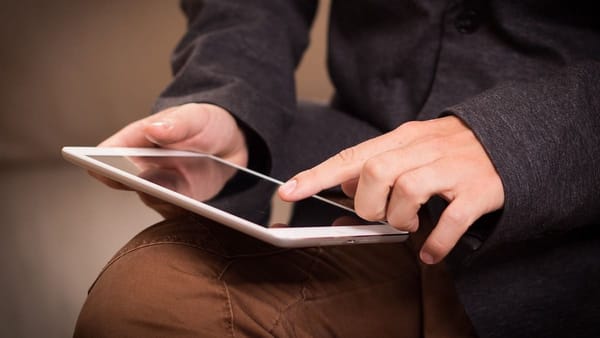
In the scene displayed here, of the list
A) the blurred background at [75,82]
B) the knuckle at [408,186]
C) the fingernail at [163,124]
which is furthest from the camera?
the blurred background at [75,82]

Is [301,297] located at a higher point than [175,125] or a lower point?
lower

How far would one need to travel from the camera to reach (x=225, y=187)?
0.40m

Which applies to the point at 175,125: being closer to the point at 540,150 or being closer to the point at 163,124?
the point at 163,124

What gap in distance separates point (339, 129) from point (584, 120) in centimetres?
23

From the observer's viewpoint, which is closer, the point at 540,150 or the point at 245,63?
the point at 540,150

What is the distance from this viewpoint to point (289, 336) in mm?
320

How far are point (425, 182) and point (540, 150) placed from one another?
79 mm

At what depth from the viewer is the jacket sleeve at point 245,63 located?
17.7 inches

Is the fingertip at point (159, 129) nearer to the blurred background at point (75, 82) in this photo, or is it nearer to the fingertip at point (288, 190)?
the fingertip at point (288, 190)

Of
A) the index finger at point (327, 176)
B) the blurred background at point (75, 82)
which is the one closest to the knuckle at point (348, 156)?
the index finger at point (327, 176)

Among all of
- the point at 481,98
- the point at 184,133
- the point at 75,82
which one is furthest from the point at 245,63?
the point at 75,82

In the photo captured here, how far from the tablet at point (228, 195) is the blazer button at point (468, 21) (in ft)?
0.59

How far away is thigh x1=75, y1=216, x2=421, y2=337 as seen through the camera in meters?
0.30

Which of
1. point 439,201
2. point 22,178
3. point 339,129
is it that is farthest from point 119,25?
point 439,201
